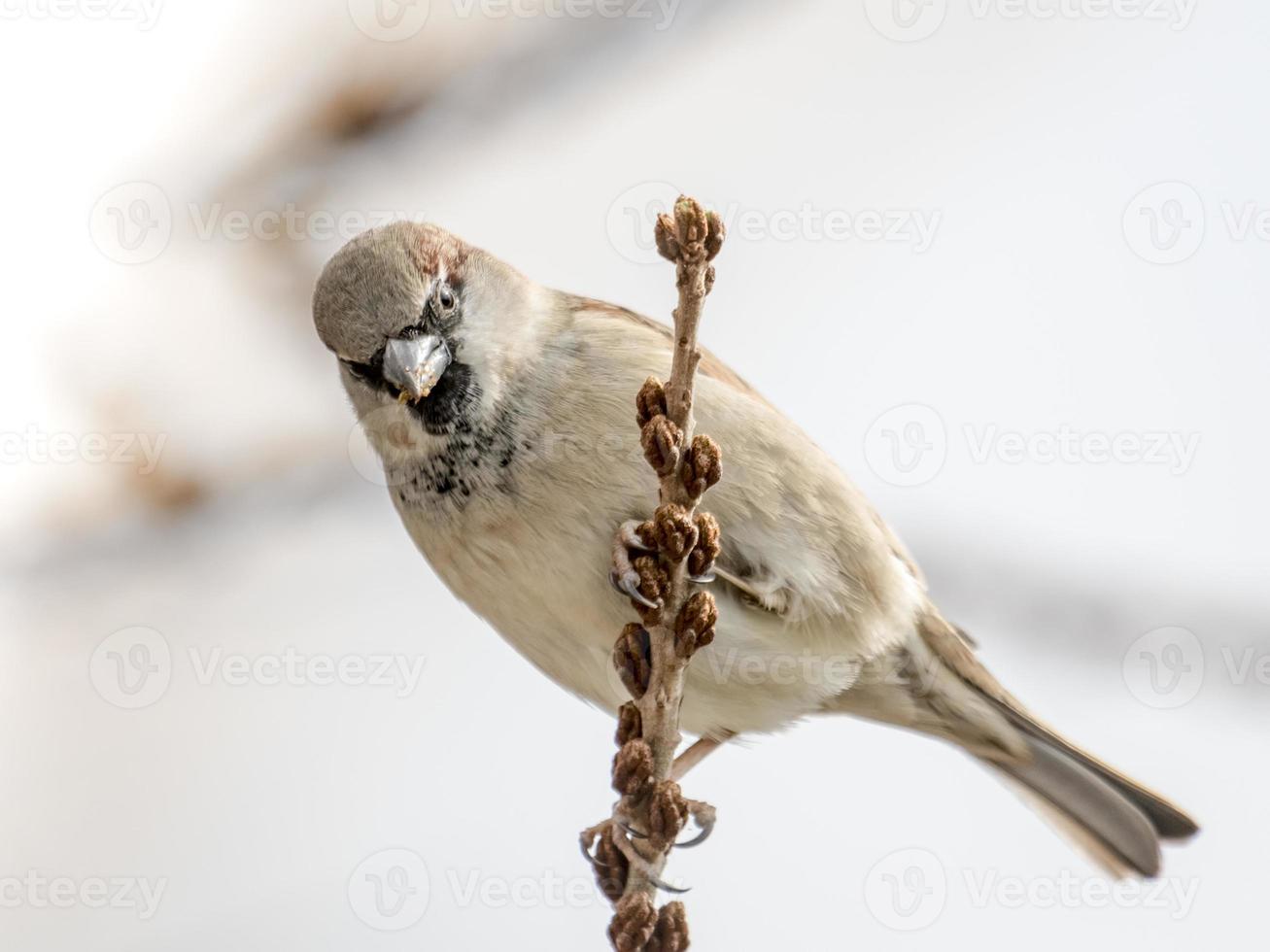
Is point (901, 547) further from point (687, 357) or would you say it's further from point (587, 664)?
point (687, 357)

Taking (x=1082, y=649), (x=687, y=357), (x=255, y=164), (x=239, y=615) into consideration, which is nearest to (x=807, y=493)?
(x=1082, y=649)

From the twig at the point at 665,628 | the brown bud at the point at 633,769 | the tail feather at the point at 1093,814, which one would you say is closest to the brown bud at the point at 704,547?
the twig at the point at 665,628

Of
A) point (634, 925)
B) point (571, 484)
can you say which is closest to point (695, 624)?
point (634, 925)

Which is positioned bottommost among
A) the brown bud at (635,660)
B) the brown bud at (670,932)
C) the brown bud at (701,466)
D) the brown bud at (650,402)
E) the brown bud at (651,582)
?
the brown bud at (670,932)

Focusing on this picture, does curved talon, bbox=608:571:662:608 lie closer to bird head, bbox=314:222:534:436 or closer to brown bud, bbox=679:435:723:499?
brown bud, bbox=679:435:723:499

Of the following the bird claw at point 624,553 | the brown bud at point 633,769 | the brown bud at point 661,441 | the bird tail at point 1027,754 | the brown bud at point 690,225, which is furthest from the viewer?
the bird tail at point 1027,754

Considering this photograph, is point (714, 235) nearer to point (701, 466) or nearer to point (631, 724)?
point (701, 466)

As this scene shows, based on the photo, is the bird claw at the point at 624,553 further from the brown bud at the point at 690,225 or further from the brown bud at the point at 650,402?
the brown bud at the point at 690,225

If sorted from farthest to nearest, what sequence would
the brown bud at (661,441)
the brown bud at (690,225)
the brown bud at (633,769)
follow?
the brown bud at (633,769), the brown bud at (661,441), the brown bud at (690,225)
